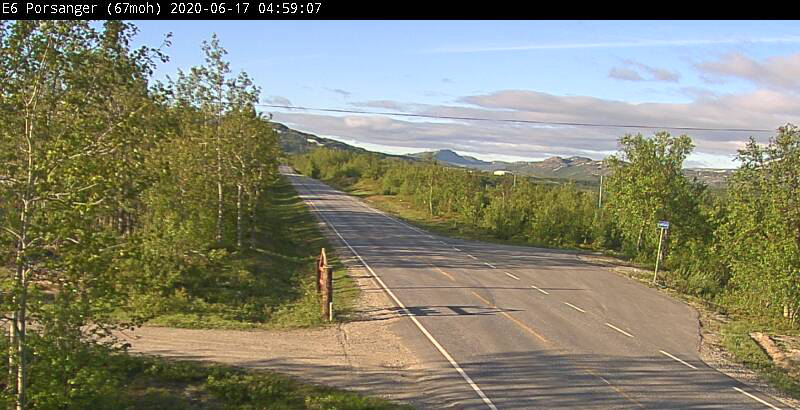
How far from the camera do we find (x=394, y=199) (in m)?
64.2

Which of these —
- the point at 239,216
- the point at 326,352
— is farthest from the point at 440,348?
the point at 239,216

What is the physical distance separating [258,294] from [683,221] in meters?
19.3

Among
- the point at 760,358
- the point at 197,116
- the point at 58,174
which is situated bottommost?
the point at 760,358

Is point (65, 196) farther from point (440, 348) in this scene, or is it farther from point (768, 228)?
point (768, 228)

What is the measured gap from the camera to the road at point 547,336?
1224 centimetres

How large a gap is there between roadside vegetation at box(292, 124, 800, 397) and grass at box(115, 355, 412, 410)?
31.2 ft

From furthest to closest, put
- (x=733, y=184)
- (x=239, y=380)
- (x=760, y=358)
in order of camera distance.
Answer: (x=733, y=184) → (x=760, y=358) → (x=239, y=380)

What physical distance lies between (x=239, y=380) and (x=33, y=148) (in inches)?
216

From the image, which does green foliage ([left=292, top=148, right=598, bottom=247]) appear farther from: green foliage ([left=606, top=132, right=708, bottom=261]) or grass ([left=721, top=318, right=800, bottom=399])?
grass ([left=721, top=318, right=800, bottom=399])

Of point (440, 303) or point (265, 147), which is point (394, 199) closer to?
point (265, 147)

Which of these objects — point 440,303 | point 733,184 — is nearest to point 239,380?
point 440,303

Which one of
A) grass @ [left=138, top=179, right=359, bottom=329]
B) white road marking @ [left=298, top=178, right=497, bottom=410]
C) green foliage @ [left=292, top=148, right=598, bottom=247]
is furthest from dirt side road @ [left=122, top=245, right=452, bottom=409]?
green foliage @ [left=292, top=148, right=598, bottom=247]

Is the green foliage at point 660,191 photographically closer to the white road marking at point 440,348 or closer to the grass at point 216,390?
the white road marking at point 440,348

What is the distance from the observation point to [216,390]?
11484 millimetres
